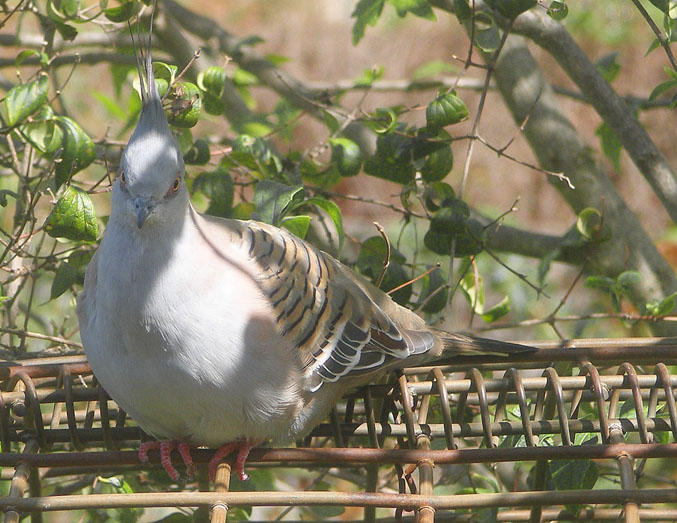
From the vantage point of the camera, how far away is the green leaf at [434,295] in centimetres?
221

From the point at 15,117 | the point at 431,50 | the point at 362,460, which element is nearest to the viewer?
the point at 362,460

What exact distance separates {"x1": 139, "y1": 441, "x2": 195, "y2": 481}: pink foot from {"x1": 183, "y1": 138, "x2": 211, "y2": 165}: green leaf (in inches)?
31.7

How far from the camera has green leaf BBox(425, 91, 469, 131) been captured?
6.66ft

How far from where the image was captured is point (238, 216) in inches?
92.5

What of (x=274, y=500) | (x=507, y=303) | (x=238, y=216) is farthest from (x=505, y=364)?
(x=238, y=216)

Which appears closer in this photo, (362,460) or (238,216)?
(362,460)

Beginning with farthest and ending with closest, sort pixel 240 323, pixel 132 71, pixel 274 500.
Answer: pixel 132 71 → pixel 240 323 → pixel 274 500

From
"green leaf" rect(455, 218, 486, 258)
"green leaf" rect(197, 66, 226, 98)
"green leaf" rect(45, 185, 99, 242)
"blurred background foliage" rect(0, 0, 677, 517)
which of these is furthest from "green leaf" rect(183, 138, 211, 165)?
"green leaf" rect(455, 218, 486, 258)

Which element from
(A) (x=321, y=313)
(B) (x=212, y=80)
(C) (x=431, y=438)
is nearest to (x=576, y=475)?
(C) (x=431, y=438)

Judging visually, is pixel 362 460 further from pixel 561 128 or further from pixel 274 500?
pixel 561 128

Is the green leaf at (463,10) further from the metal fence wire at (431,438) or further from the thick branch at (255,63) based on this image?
the metal fence wire at (431,438)

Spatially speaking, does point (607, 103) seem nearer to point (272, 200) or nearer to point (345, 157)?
point (345, 157)

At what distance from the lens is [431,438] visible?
5.68ft

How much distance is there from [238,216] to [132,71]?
0.83 metres
